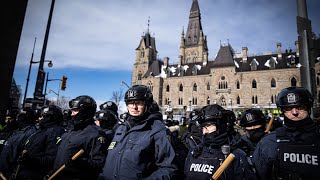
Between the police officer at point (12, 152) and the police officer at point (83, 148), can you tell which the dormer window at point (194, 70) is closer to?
the police officer at point (12, 152)

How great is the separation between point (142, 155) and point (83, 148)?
1.38m

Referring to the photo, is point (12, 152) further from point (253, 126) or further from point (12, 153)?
point (253, 126)

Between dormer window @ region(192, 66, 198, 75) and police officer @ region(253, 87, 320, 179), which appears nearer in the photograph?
police officer @ region(253, 87, 320, 179)

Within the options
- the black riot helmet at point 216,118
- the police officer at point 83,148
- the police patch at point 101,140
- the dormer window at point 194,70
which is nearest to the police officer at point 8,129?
the police officer at point 83,148

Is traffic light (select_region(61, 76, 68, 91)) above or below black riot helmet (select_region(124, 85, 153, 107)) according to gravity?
above

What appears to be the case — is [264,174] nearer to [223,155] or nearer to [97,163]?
[223,155]

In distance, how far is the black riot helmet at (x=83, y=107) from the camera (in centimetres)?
416

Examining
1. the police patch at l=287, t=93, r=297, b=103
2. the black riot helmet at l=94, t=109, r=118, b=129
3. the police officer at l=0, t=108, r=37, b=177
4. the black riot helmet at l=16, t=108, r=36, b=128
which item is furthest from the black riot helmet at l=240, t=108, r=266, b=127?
the black riot helmet at l=16, t=108, r=36, b=128

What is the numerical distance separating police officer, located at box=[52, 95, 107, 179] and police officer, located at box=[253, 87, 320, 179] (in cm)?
254

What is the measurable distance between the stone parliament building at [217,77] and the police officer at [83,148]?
34.6m

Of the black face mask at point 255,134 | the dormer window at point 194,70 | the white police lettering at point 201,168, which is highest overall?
the dormer window at point 194,70

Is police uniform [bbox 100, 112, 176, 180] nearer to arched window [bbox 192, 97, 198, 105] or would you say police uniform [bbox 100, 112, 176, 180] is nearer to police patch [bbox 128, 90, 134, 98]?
police patch [bbox 128, 90, 134, 98]

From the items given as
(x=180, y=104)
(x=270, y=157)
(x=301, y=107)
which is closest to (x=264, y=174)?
(x=270, y=157)

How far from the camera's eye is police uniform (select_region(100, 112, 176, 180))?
2.78 metres
